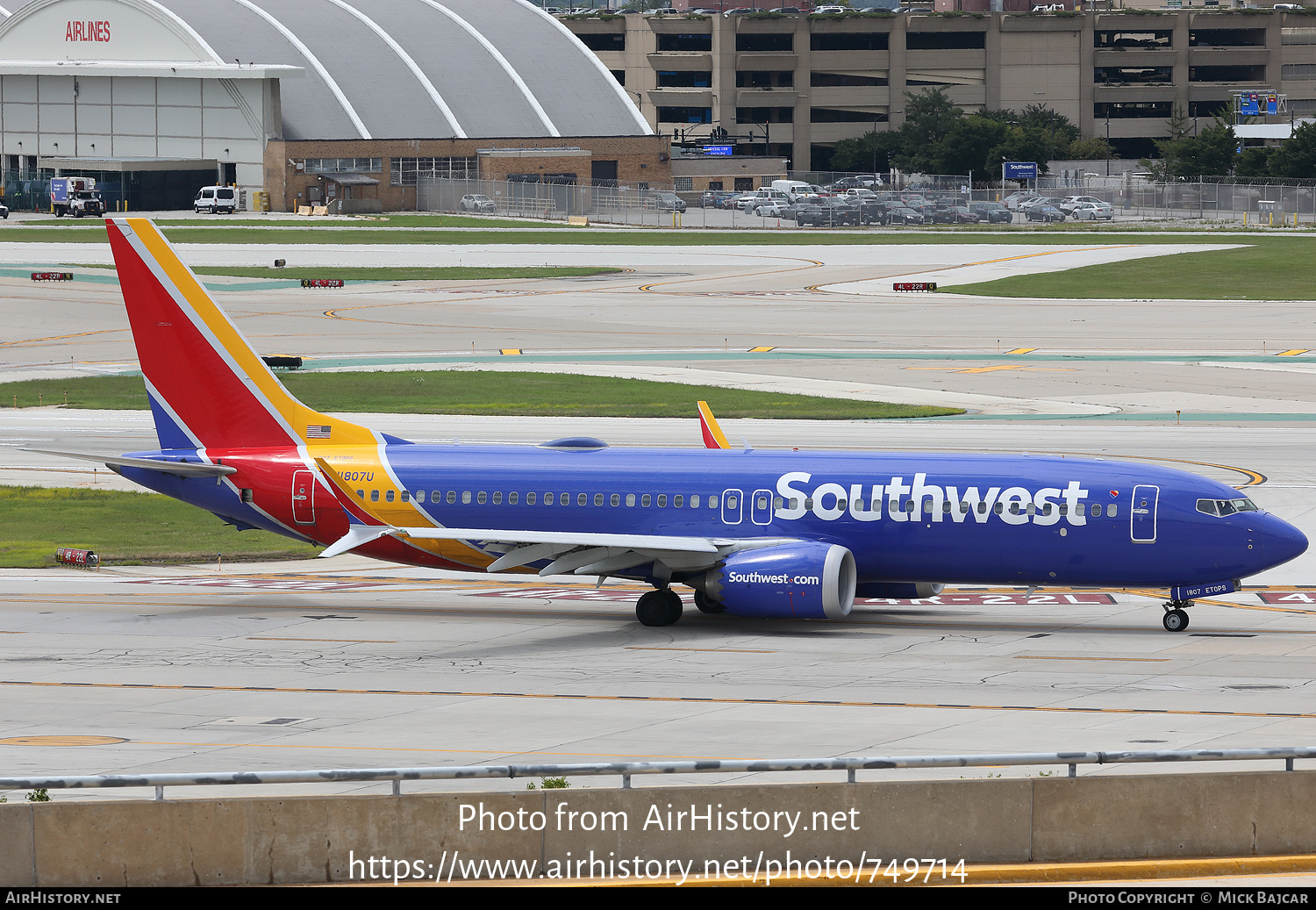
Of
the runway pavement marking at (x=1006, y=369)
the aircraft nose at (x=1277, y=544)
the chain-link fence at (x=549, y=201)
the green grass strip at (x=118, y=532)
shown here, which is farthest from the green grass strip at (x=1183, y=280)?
the aircraft nose at (x=1277, y=544)

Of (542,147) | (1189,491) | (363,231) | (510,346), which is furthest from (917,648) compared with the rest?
(542,147)

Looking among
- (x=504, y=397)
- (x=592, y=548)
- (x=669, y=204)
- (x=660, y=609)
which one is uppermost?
(x=669, y=204)

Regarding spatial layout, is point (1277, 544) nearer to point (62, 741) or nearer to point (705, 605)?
point (705, 605)

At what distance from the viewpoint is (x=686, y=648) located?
3375 cm

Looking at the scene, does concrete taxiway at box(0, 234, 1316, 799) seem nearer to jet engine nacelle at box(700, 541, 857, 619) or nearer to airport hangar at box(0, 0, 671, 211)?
jet engine nacelle at box(700, 541, 857, 619)

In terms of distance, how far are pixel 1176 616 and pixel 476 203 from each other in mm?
159281

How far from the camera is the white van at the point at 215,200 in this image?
180 m

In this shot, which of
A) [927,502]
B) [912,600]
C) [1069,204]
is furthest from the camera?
[1069,204]

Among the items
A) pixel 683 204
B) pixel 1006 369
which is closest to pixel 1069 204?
pixel 683 204

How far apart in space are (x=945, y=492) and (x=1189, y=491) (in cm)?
467

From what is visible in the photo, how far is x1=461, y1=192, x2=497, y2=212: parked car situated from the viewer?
188 metres

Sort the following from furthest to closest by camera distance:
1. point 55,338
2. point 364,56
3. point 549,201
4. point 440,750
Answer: point 364,56, point 549,201, point 55,338, point 440,750

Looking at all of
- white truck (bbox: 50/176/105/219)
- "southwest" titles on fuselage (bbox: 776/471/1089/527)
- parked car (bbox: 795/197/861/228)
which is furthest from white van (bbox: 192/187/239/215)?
"southwest" titles on fuselage (bbox: 776/471/1089/527)

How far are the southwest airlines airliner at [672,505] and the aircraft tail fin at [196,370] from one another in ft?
0.14
